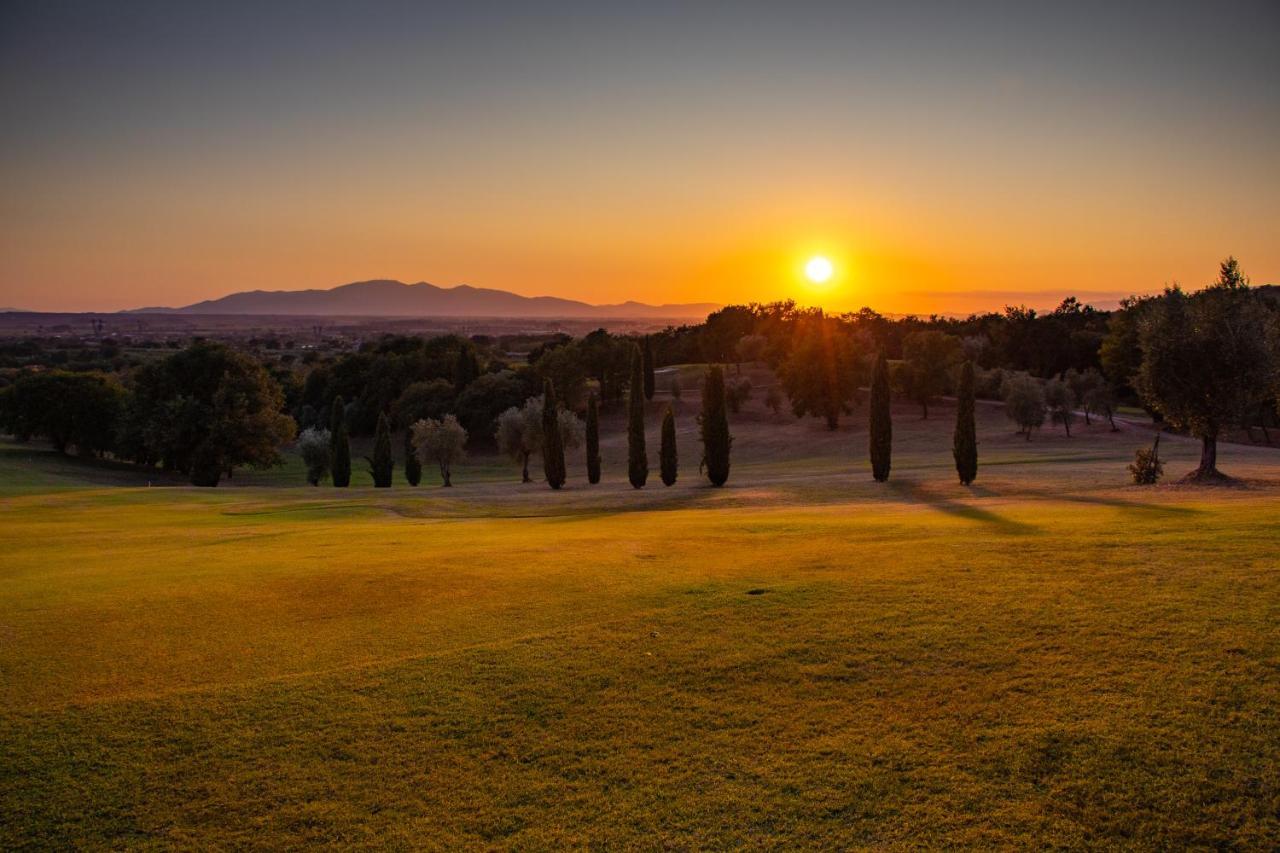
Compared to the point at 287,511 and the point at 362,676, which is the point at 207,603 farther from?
the point at 287,511

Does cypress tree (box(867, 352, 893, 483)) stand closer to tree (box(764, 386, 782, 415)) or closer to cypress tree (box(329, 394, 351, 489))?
cypress tree (box(329, 394, 351, 489))

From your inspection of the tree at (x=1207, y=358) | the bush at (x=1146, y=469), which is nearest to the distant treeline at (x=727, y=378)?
the tree at (x=1207, y=358)

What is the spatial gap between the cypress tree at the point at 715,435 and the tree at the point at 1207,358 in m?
21.4

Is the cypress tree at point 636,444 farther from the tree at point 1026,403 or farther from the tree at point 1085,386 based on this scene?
the tree at point 1085,386

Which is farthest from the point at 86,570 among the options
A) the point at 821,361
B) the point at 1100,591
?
the point at 821,361

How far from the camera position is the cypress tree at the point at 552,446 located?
53.1 metres

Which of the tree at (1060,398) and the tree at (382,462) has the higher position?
the tree at (1060,398)

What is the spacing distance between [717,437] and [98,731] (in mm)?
41388

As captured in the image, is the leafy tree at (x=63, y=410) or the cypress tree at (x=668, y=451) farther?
the leafy tree at (x=63, y=410)

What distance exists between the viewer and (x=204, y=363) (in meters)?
68.8

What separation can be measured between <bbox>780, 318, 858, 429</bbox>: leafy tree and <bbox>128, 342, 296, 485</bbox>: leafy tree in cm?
4890

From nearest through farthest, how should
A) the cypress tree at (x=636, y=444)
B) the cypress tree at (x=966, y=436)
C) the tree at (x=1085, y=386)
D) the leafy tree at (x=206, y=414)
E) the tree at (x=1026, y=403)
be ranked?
the cypress tree at (x=966, y=436) → the cypress tree at (x=636, y=444) → the leafy tree at (x=206, y=414) → the tree at (x=1026, y=403) → the tree at (x=1085, y=386)

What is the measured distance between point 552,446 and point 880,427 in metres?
20.0

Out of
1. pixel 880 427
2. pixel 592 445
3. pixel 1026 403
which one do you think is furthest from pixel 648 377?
pixel 880 427
